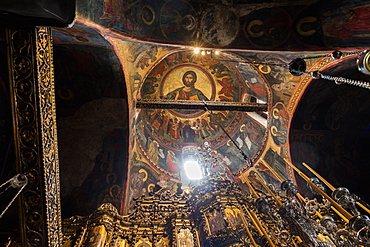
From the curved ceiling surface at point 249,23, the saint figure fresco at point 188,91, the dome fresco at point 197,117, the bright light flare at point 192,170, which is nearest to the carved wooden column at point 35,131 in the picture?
the curved ceiling surface at point 249,23

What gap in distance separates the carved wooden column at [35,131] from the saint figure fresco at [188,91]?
7.70 metres

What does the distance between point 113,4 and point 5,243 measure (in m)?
6.42

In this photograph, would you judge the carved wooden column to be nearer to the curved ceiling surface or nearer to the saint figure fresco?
the curved ceiling surface

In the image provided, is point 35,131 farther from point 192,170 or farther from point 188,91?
point 188,91

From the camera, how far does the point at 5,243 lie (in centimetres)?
597

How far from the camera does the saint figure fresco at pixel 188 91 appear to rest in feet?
39.0

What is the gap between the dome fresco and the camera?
10.3 metres

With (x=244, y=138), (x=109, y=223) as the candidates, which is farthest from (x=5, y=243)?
(x=244, y=138)

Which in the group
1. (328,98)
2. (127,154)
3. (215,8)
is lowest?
(127,154)

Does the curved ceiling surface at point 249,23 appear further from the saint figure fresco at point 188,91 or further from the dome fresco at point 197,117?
the saint figure fresco at point 188,91

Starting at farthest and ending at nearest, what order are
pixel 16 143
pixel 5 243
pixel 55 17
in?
pixel 5 243, pixel 16 143, pixel 55 17

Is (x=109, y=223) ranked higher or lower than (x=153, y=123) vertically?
lower

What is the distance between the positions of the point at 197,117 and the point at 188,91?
151 centimetres

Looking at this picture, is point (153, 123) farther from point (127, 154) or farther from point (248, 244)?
point (248, 244)
